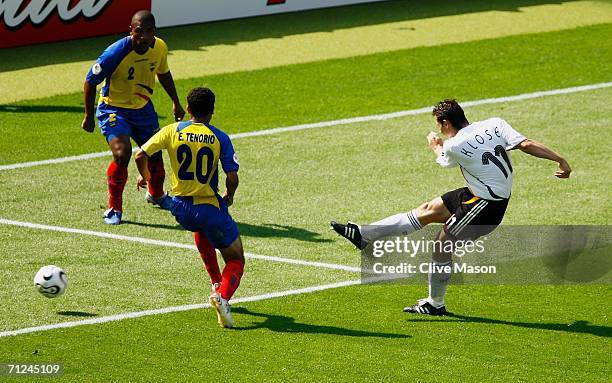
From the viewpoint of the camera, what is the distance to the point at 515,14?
25562 mm

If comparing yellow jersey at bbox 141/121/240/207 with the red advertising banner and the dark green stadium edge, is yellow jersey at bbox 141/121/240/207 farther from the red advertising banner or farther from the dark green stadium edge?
the red advertising banner

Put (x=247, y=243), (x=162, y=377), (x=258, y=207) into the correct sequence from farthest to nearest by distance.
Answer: (x=258, y=207) < (x=247, y=243) < (x=162, y=377)

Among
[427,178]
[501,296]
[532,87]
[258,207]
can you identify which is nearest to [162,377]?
[501,296]

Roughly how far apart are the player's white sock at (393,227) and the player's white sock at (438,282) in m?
0.70

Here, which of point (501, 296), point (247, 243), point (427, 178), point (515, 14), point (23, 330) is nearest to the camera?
point (23, 330)

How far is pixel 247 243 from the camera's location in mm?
15148

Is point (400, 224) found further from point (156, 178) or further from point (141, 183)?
point (141, 183)

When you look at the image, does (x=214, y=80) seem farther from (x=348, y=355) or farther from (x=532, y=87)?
(x=348, y=355)

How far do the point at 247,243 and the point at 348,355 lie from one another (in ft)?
13.0

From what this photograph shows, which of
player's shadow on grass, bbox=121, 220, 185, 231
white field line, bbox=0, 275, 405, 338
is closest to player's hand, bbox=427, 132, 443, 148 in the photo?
white field line, bbox=0, 275, 405, 338

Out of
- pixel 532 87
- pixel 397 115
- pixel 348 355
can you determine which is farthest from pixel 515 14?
pixel 348 355

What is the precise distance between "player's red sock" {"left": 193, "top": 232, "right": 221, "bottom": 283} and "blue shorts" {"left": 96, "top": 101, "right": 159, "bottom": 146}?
11.3 ft

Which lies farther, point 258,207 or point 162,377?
point 258,207

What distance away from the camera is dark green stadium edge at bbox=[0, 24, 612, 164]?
19.6 meters
